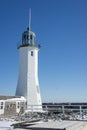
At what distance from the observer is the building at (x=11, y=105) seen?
71.1ft

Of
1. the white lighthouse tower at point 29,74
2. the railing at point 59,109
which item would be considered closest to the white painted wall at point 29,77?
the white lighthouse tower at point 29,74

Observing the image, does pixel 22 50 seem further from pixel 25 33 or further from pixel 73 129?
pixel 73 129

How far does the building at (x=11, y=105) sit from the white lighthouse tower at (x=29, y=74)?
208cm

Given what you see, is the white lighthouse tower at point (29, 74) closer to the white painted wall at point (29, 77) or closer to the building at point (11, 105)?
the white painted wall at point (29, 77)

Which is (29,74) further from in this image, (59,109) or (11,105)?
(59,109)

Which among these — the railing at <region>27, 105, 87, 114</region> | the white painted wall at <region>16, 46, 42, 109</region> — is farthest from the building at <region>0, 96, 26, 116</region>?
the white painted wall at <region>16, 46, 42, 109</region>

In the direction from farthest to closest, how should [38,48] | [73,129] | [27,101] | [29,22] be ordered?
[29,22] → [38,48] → [27,101] → [73,129]

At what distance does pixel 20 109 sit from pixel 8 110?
65.4 inches

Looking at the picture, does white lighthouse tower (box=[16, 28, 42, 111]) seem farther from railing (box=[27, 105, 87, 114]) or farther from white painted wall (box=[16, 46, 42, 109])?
railing (box=[27, 105, 87, 114])

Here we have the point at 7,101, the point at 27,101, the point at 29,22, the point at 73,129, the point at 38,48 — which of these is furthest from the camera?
the point at 29,22

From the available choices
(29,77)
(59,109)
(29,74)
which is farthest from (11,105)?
(29,74)

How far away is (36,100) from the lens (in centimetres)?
2702

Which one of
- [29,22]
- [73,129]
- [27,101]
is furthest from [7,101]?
[73,129]

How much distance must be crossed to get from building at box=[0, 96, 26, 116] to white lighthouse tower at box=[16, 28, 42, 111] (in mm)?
2082
